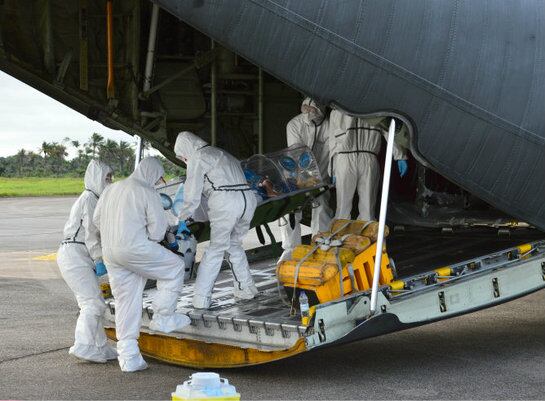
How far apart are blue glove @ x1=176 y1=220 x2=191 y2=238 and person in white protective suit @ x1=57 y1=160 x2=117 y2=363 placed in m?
0.73

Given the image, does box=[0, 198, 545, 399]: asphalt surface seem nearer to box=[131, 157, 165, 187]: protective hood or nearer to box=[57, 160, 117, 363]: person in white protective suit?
box=[57, 160, 117, 363]: person in white protective suit

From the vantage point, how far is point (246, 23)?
25.4 ft

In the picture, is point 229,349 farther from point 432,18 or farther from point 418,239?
point 418,239

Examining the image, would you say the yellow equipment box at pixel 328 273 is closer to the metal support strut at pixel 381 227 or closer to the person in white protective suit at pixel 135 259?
the metal support strut at pixel 381 227

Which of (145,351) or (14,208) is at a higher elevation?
(14,208)

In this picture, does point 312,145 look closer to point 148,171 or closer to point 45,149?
point 148,171

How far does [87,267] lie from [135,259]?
0.90 metres

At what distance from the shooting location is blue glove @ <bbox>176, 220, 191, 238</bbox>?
9.26 meters

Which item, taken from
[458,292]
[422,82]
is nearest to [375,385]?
[458,292]

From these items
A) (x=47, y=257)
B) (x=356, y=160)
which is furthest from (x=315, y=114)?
(x=47, y=257)

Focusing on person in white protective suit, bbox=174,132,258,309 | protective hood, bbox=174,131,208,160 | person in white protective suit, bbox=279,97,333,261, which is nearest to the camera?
person in white protective suit, bbox=174,132,258,309

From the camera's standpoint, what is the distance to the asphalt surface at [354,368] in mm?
7902

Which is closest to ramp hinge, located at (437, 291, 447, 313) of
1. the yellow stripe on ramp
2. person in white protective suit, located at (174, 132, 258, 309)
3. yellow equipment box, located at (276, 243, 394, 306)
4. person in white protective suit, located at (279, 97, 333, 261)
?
yellow equipment box, located at (276, 243, 394, 306)

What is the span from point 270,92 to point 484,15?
4.91 m
